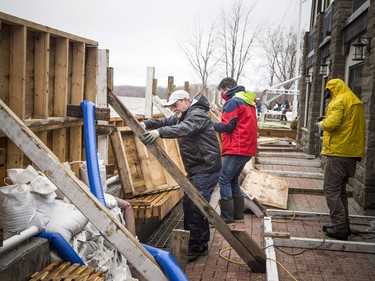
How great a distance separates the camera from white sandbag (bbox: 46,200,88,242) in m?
3.68

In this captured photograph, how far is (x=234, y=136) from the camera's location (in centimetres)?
678

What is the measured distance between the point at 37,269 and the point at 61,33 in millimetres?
2565

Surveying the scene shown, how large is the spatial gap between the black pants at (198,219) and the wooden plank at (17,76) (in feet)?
7.04

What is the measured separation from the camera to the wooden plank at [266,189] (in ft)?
26.0

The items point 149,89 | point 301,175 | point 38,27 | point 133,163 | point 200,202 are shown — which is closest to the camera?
point 38,27

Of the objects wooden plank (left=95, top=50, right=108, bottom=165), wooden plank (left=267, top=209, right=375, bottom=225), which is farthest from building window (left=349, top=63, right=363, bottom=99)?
wooden plank (left=95, top=50, right=108, bottom=165)

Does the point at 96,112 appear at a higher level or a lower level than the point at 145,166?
higher

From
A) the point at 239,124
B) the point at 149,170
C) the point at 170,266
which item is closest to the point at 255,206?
the point at 239,124

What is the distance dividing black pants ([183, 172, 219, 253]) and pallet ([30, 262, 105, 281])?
7.02ft

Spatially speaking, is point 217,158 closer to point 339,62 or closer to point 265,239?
point 265,239

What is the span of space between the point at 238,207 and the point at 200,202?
99.3 inches

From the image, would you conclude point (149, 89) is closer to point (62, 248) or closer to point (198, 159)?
point (198, 159)

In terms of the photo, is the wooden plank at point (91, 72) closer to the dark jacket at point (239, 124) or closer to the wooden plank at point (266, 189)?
the dark jacket at point (239, 124)

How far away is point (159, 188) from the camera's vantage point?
22.1ft
